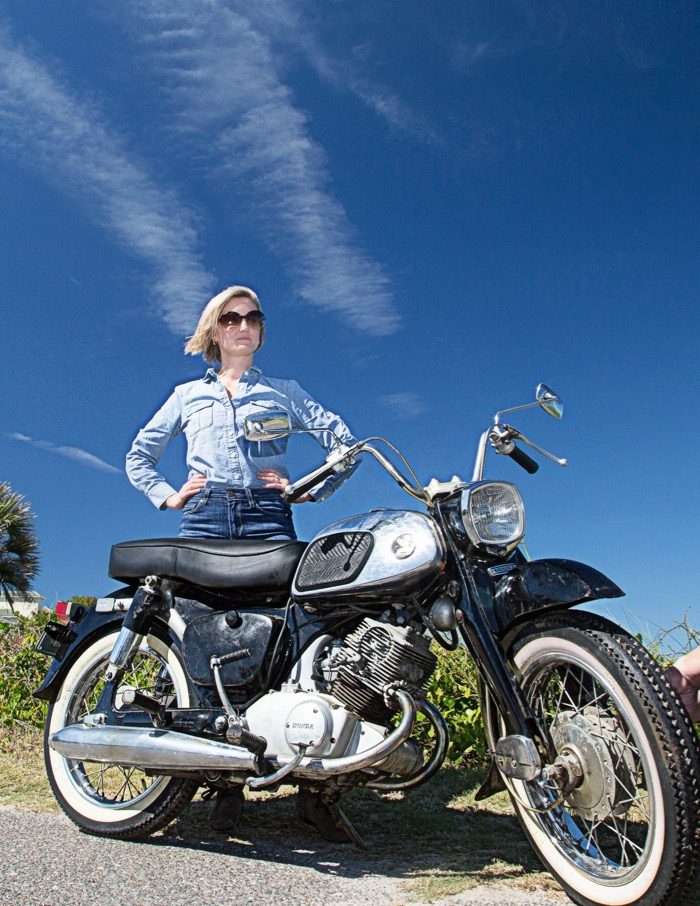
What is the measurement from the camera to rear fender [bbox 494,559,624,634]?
8.73 feet

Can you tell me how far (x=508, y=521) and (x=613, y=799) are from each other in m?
0.92

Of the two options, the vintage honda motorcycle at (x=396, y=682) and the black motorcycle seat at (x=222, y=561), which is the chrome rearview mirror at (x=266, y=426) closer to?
the vintage honda motorcycle at (x=396, y=682)

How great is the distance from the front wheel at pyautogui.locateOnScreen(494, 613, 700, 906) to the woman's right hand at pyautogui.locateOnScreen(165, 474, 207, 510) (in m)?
1.72

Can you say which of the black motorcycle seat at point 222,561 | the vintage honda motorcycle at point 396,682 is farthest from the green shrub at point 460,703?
the black motorcycle seat at point 222,561

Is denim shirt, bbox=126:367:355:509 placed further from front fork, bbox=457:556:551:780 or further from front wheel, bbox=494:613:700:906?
front wheel, bbox=494:613:700:906

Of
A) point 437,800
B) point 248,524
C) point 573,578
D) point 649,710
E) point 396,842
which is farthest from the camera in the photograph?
point 437,800

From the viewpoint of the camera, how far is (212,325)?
4.40m

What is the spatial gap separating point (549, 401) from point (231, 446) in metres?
1.57

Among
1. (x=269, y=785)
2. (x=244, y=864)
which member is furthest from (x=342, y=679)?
(x=244, y=864)

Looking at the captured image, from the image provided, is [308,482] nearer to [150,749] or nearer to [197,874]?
[150,749]

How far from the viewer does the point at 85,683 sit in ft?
13.0

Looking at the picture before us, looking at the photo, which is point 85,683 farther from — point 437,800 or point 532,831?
point 532,831

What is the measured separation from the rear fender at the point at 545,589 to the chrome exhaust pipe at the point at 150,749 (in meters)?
1.05

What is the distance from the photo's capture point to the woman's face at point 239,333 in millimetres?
4332
